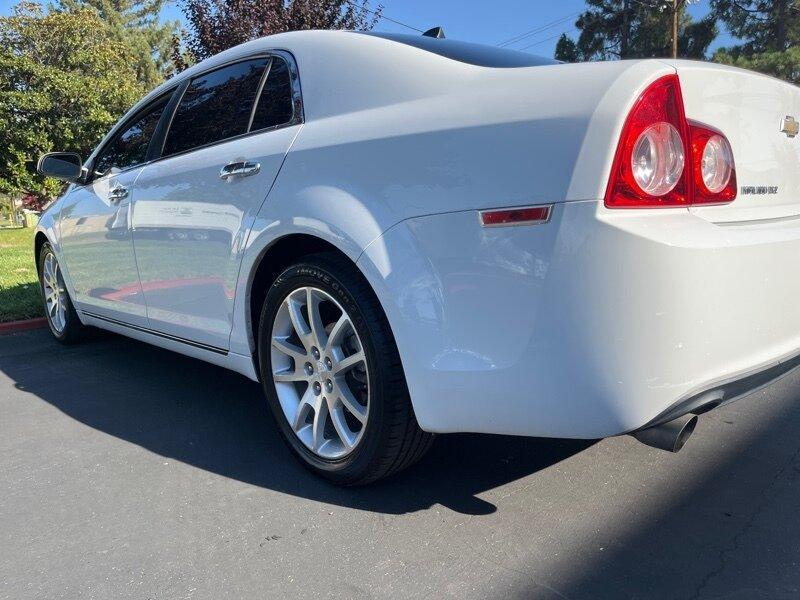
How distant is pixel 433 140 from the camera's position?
1940mm

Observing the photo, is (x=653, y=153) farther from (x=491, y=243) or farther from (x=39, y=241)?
(x=39, y=241)

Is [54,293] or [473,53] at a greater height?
[473,53]

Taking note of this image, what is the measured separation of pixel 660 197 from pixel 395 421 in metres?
1.05

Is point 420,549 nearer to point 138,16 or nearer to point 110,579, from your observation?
point 110,579

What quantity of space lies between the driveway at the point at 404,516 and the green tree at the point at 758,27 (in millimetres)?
20397

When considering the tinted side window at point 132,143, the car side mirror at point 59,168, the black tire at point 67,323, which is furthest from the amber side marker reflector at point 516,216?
the black tire at point 67,323

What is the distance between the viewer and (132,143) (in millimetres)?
3742

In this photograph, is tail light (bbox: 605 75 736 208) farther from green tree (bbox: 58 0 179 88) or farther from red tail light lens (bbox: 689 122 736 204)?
green tree (bbox: 58 0 179 88)

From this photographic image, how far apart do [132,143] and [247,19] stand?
553cm

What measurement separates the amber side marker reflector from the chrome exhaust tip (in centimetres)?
64

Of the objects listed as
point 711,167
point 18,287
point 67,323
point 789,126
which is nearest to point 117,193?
point 67,323

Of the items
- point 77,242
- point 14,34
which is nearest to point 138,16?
point 14,34

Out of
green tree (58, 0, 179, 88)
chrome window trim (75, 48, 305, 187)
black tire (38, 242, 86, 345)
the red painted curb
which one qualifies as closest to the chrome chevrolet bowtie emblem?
chrome window trim (75, 48, 305, 187)

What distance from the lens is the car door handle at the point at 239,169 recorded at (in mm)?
2547
